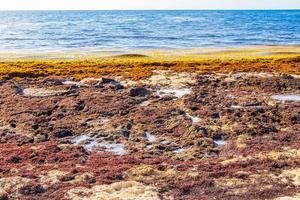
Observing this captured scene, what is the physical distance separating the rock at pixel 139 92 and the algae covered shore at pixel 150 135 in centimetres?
6

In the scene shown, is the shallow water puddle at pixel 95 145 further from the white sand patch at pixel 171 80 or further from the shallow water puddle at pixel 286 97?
the shallow water puddle at pixel 286 97

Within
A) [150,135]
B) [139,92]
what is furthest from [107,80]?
[150,135]

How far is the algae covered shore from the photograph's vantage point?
12.3 metres

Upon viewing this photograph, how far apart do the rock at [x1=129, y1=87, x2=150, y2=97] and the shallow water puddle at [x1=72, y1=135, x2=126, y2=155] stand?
6.93 m

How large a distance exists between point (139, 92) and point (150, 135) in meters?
6.88

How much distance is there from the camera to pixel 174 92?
24891 mm

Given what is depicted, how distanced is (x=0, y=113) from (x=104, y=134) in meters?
5.79

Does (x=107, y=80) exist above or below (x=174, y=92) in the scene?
above

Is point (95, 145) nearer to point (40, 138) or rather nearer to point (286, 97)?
point (40, 138)

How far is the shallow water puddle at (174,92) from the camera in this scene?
24.3 metres

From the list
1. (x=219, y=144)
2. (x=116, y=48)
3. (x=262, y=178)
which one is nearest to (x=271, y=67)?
(x=219, y=144)

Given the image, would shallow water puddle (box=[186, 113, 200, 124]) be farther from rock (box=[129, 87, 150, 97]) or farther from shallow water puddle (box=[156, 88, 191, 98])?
rock (box=[129, 87, 150, 97])

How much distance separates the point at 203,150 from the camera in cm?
1548

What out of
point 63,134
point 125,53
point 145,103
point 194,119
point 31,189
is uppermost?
point 31,189
